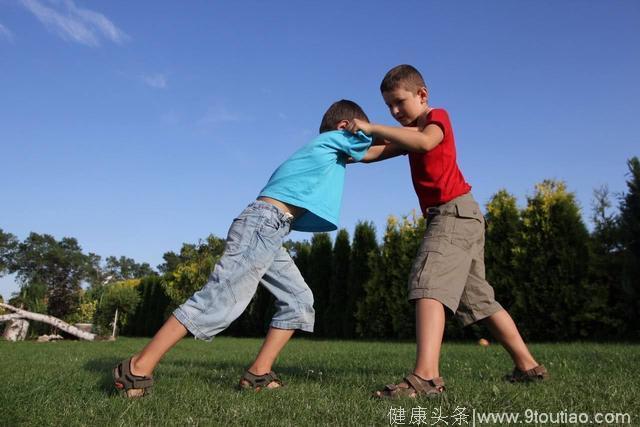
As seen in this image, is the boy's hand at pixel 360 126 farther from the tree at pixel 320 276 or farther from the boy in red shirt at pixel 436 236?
the tree at pixel 320 276

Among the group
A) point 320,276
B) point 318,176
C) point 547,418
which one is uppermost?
point 320,276

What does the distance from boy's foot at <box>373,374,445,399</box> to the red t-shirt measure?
3.46 ft

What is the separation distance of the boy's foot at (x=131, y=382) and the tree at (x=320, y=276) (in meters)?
12.7

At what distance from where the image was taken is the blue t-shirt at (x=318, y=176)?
3.18 meters

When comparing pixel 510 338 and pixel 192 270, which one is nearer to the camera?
pixel 510 338

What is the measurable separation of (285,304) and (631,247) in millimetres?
8908

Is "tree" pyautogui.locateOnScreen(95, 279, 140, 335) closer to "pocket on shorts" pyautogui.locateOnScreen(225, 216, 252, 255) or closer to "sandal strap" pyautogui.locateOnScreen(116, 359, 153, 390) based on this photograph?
"sandal strap" pyautogui.locateOnScreen(116, 359, 153, 390)

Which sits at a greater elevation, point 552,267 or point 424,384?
point 552,267

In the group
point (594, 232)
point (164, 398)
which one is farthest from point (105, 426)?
point (594, 232)

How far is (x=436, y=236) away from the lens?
10.1ft

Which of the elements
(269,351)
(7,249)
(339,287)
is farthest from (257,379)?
(7,249)

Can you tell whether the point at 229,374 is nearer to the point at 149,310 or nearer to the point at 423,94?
the point at 423,94

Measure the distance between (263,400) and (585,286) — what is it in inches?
350

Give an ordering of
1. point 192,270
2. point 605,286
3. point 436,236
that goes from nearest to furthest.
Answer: point 436,236, point 605,286, point 192,270
